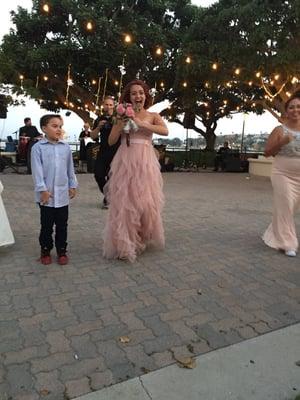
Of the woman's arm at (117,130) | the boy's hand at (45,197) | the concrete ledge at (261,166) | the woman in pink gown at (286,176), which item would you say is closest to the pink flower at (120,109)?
the woman's arm at (117,130)

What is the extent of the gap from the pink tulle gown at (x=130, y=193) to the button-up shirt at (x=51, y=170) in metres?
0.55

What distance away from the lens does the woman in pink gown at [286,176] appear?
15.3 ft

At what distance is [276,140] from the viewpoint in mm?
4699

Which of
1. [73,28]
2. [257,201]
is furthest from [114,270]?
[73,28]

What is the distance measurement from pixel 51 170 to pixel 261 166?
13.5m

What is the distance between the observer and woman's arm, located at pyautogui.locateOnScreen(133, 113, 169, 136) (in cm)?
409

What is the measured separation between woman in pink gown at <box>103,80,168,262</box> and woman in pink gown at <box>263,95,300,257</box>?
1467mm

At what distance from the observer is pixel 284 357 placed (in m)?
2.46

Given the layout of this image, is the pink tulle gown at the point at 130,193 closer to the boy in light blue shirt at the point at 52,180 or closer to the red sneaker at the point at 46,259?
the boy in light blue shirt at the point at 52,180

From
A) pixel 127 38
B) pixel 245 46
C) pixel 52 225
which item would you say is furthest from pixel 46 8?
pixel 52 225

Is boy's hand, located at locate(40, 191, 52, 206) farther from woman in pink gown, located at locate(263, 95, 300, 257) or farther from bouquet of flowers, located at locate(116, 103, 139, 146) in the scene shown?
woman in pink gown, located at locate(263, 95, 300, 257)

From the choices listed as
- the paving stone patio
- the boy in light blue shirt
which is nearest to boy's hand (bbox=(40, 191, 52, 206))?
the boy in light blue shirt

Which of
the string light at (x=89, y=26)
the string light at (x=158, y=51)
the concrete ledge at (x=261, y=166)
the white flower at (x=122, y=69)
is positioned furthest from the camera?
the white flower at (x=122, y=69)

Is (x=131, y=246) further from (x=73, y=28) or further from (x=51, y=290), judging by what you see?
(x=73, y=28)
